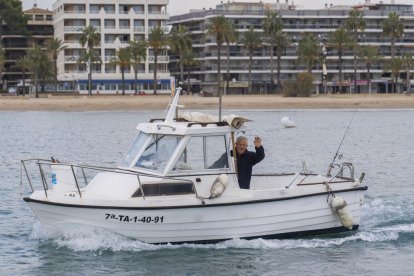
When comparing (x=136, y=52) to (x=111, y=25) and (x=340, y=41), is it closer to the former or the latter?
(x=111, y=25)

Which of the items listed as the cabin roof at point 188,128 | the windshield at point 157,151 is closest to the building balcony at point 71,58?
the cabin roof at point 188,128

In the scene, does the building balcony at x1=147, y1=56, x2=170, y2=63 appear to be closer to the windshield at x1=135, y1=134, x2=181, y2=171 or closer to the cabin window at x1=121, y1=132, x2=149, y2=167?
the cabin window at x1=121, y1=132, x2=149, y2=167

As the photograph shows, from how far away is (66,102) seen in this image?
108 m

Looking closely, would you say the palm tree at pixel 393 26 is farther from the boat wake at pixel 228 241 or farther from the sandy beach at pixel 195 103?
the boat wake at pixel 228 241

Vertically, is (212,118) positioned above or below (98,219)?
above

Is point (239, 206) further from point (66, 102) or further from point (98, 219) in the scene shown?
point (66, 102)

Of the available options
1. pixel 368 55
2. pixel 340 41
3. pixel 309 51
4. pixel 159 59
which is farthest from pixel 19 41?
pixel 368 55

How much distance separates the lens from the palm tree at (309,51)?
136 m

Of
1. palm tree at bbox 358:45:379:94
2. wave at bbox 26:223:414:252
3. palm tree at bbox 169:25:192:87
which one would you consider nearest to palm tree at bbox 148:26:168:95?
palm tree at bbox 169:25:192:87

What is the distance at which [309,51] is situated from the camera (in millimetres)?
136625

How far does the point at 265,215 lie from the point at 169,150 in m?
2.45

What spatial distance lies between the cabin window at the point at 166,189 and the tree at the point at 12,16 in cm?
13334

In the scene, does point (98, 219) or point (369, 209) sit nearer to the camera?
point (98, 219)

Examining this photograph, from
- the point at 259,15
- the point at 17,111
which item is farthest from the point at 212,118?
the point at 259,15
